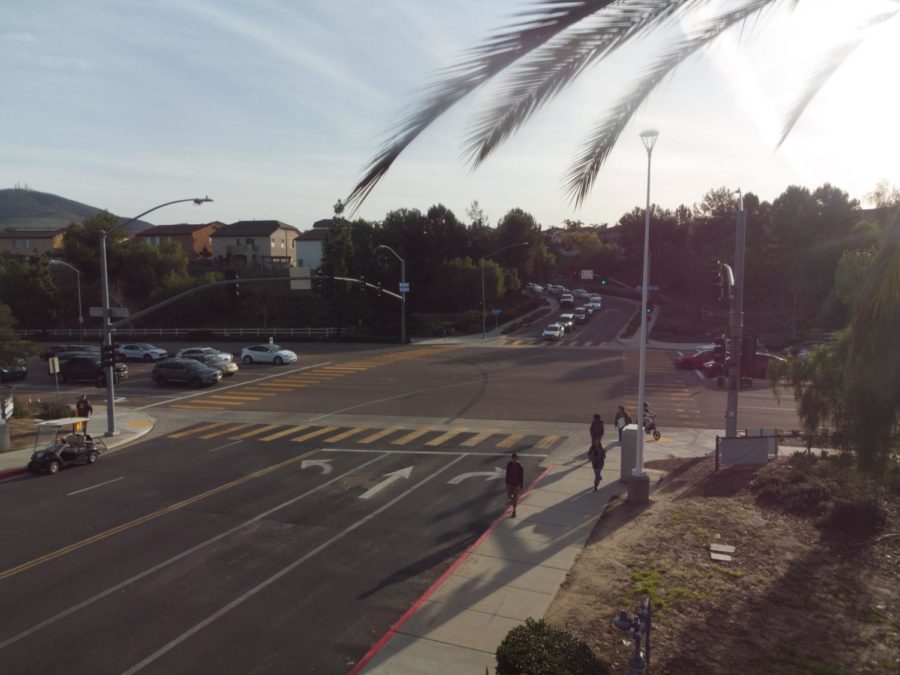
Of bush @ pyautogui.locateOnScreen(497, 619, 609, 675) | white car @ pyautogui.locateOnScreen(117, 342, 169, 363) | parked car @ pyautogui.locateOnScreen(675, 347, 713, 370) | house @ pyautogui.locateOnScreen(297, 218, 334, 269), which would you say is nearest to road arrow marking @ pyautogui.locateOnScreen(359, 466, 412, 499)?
bush @ pyautogui.locateOnScreen(497, 619, 609, 675)

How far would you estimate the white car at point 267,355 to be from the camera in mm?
45000

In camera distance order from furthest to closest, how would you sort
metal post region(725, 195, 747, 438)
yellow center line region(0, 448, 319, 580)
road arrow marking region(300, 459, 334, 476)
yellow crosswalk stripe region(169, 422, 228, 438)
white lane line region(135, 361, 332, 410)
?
1. white lane line region(135, 361, 332, 410)
2. yellow crosswalk stripe region(169, 422, 228, 438)
3. metal post region(725, 195, 747, 438)
4. road arrow marking region(300, 459, 334, 476)
5. yellow center line region(0, 448, 319, 580)

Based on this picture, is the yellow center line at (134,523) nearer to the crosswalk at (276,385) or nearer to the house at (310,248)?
the crosswalk at (276,385)

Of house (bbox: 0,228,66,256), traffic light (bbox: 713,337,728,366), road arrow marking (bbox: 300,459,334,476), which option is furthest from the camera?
house (bbox: 0,228,66,256)

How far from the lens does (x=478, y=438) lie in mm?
22859

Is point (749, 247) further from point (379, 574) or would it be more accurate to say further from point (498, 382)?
point (379, 574)

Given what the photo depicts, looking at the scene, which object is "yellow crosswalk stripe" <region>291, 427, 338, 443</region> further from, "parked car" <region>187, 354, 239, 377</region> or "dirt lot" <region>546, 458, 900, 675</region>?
"parked car" <region>187, 354, 239, 377</region>

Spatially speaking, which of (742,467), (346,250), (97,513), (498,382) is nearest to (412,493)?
(97,513)

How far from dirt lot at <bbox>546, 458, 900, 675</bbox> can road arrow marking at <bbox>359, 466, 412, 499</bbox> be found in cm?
582

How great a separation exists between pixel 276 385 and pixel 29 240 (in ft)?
336

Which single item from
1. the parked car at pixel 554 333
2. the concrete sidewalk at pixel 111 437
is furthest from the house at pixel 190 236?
the concrete sidewalk at pixel 111 437

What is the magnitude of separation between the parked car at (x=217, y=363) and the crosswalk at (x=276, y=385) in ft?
10.4

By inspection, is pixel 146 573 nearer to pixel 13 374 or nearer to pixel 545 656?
pixel 545 656

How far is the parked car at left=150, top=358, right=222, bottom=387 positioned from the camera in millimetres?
36906
